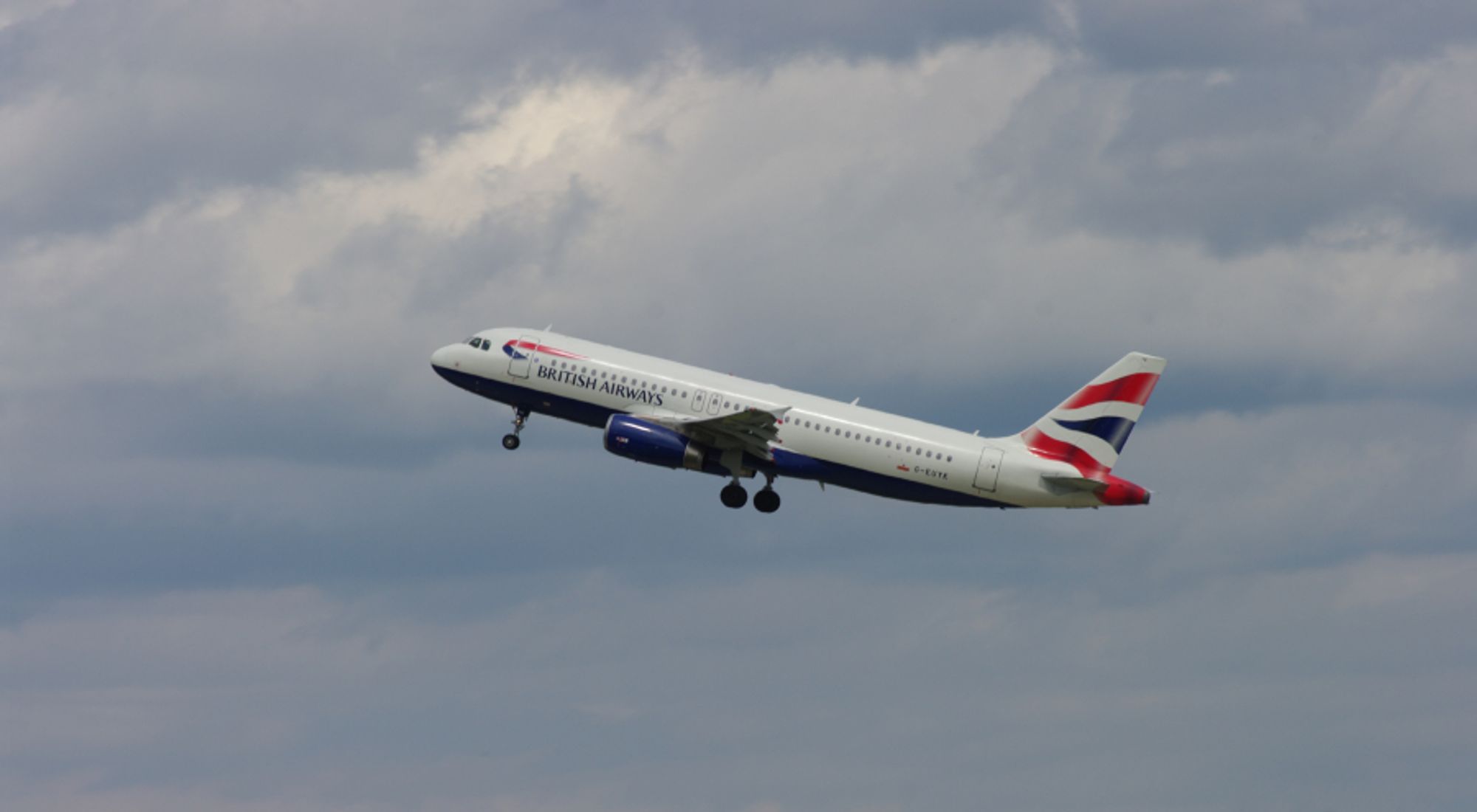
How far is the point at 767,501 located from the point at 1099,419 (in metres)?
17.6

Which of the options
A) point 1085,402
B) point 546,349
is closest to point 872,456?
point 1085,402

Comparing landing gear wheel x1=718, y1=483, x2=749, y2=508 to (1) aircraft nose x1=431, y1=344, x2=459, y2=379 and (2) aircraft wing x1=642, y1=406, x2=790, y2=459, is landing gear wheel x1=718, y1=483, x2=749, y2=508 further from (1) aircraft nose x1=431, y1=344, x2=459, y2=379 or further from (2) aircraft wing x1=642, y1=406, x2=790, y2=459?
(1) aircraft nose x1=431, y1=344, x2=459, y2=379

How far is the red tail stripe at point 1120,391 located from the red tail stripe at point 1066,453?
7.02ft

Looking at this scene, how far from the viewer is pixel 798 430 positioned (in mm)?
86750

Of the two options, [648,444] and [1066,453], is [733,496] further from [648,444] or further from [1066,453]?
[1066,453]

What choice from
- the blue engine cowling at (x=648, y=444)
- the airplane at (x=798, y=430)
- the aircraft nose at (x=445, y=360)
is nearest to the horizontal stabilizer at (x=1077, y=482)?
the airplane at (x=798, y=430)

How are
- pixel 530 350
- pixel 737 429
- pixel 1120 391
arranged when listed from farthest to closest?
1. pixel 1120 391
2. pixel 530 350
3. pixel 737 429

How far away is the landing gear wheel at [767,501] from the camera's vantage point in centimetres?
9088

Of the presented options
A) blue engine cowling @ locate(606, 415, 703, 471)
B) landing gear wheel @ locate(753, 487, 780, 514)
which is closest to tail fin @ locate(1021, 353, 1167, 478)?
landing gear wheel @ locate(753, 487, 780, 514)

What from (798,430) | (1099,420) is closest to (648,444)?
(798,430)

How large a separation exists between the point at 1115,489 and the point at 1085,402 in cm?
551

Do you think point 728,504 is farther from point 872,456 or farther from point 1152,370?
point 1152,370

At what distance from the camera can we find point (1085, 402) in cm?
8912

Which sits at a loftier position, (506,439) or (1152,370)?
(1152,370)
